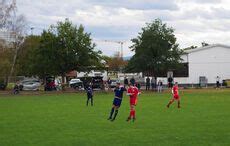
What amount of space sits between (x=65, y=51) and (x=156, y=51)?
11.8 m

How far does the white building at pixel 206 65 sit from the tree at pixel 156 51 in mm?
15904

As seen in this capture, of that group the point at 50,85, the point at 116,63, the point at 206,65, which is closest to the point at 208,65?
the point at 206,65

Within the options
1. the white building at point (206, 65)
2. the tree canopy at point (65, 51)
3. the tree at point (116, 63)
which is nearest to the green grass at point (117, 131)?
the tree canopy at point (65, 51)

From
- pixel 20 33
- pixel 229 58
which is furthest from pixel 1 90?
pixel 229 58

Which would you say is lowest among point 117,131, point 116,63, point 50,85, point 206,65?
point 117,131

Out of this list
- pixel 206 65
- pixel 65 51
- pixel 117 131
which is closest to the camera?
pixel 117 131

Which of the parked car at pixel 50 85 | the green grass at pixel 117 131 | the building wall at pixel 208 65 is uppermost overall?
the building wall at pixel 208 65

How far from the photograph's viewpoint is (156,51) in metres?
64.1

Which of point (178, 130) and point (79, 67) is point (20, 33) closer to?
point (79, 67)

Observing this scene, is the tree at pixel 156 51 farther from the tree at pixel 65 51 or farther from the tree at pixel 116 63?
the tree at pixel 116 63

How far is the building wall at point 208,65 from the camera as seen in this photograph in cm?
8044

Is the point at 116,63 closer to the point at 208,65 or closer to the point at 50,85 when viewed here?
the point at 208,65

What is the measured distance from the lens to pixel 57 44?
63688 mm

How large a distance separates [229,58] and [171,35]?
2087cm
